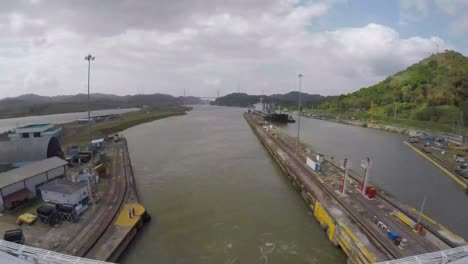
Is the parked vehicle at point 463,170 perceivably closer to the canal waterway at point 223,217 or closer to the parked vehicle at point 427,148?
the parked vehicle at point 427,148

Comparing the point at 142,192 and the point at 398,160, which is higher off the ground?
the point at 398,160

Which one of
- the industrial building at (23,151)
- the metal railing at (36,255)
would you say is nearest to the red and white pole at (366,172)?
the metal railing at (36,255)

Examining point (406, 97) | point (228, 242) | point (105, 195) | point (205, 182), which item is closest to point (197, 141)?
point (205, 182)

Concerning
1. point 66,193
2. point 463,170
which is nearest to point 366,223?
point 66,193

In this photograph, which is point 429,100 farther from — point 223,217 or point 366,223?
point 223,217

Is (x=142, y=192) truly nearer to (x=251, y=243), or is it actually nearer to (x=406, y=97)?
(x=251, y=243)

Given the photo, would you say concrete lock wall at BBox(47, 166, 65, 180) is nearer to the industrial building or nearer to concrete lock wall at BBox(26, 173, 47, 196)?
concrete lock wall at BBox(26, 173, 47, 196)
